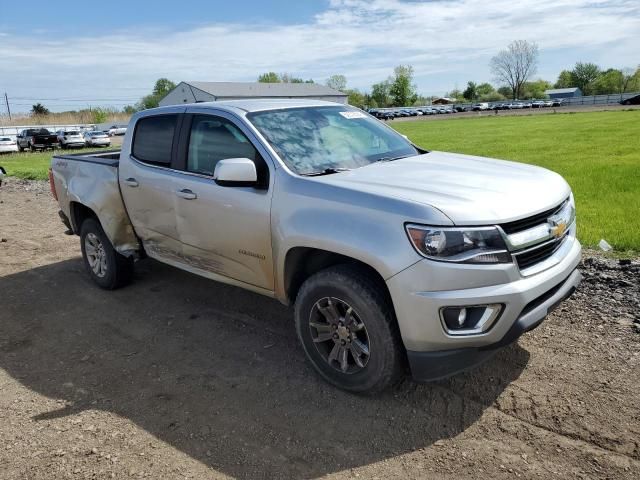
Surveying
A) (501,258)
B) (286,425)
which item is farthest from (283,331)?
(501,258)

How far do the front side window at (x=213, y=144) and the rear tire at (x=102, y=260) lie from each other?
176 cm

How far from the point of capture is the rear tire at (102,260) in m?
5.68

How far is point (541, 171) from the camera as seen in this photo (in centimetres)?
395

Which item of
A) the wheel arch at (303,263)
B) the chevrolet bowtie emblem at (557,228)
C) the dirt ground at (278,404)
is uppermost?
the chevrolet bowtie emblem at (557,228)

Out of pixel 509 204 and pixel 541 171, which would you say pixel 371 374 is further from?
pixel 541 171

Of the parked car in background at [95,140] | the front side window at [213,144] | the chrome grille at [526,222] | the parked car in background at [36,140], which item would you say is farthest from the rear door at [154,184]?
the parked car in background at [95,140]

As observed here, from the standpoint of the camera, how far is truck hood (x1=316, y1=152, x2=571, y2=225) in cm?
303

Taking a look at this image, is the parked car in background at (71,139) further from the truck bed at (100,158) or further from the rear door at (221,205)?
the rear door at (221,205)

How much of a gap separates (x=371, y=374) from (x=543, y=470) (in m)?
1.09

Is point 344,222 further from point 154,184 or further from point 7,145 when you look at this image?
point 7,145

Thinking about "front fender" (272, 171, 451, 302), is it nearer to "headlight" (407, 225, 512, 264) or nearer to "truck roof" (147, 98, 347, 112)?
"headlight" (407, 225, 512, 264)

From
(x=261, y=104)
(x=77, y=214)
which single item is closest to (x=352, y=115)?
(x=261, y=104)

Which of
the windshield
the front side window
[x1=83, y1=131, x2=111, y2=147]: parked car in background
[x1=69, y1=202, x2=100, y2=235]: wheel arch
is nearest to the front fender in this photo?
the windshield

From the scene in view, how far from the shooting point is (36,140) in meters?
33.9
